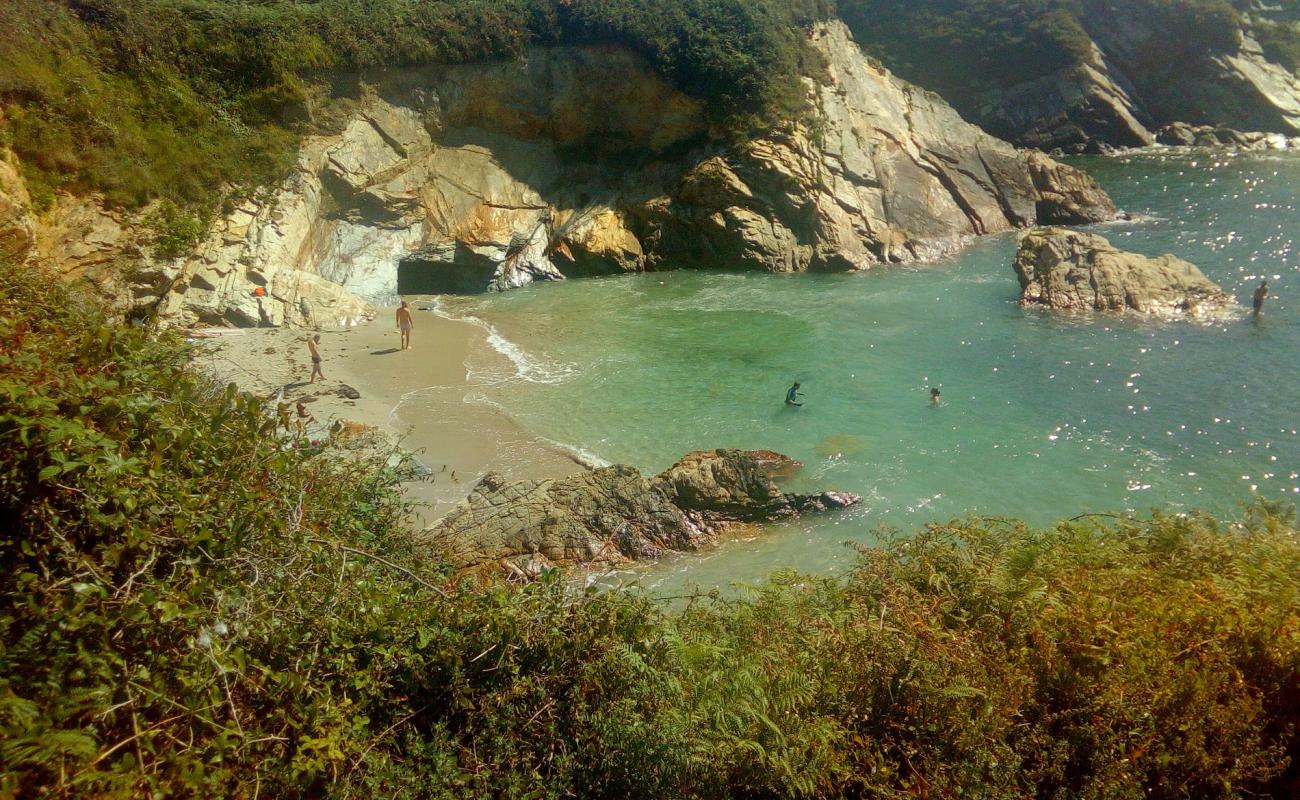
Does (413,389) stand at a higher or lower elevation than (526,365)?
lower

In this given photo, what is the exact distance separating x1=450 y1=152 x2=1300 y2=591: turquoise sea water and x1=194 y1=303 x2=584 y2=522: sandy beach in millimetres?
888

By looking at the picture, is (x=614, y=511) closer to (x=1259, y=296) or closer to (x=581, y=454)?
(x=581, y=454)

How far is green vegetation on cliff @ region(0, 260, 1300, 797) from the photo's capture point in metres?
3.60

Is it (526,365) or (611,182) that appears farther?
(611,182)

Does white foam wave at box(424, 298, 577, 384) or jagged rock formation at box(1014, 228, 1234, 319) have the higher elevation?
jagged rock formation at box(1014, 228, 1234, 319)

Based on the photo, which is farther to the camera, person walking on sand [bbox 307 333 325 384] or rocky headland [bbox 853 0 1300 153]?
rocky headland [bbox 853 0 1300 153]

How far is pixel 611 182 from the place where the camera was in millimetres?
31672

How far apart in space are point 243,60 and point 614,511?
22701mm

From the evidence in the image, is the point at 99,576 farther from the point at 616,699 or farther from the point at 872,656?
the point at 872,656

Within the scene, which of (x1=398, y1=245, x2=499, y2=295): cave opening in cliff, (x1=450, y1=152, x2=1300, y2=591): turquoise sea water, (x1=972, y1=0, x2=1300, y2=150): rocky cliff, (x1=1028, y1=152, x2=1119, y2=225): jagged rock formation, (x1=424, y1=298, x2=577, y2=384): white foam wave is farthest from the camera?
(x1=972, y1=0, x2=1300, y2=150): rocky cliff

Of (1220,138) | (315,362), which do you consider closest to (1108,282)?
(315,362)

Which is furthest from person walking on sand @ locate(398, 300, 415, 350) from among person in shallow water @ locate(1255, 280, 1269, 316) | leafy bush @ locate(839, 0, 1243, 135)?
leafy bush @ locate(839, 0, 1243, 135)

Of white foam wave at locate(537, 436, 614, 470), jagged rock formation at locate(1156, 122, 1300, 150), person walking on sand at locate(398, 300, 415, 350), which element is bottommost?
white foam wave at locate(537, 436, 614, 470)

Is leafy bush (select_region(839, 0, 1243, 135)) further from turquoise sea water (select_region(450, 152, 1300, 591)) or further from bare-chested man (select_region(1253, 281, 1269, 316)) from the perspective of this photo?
bare-chested man (select_region(1253, 281, 1269, 316))
